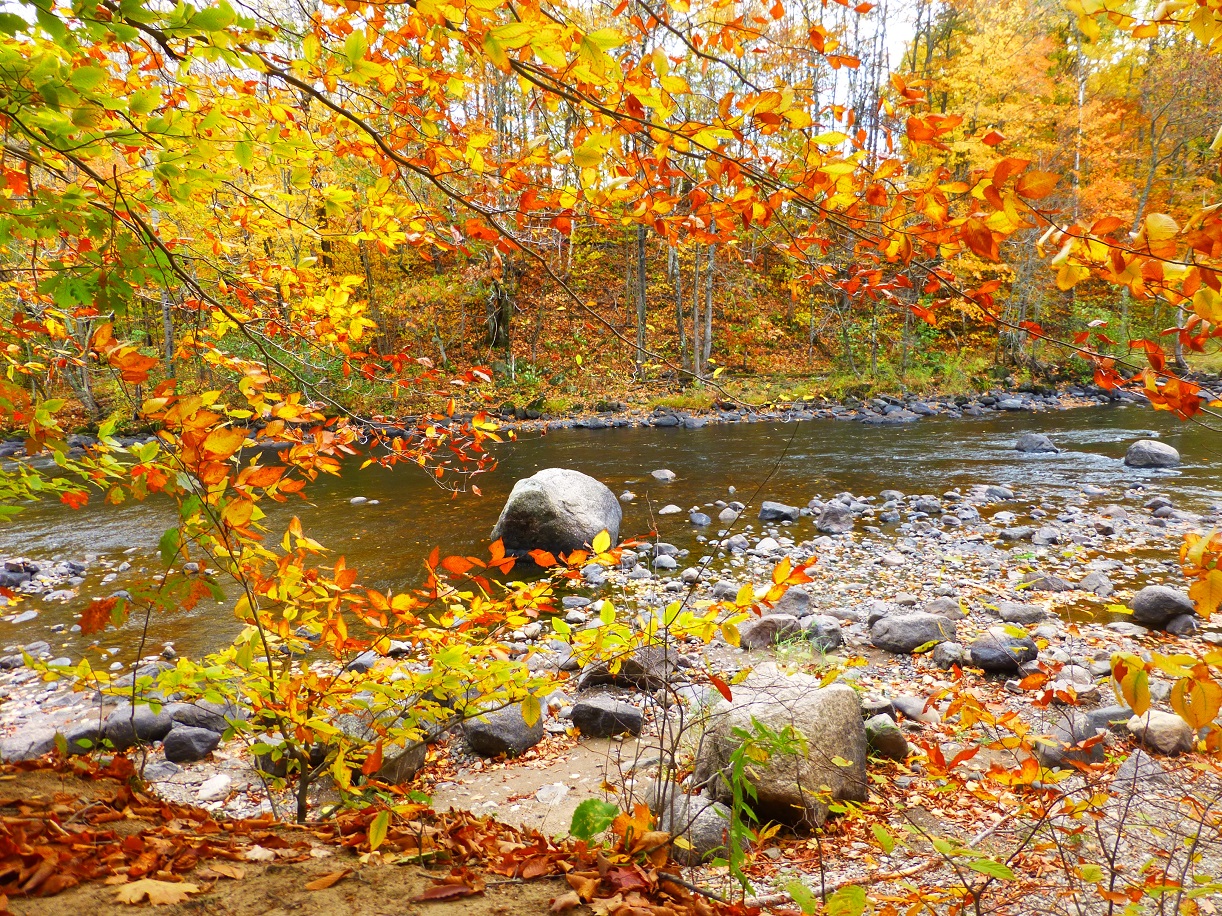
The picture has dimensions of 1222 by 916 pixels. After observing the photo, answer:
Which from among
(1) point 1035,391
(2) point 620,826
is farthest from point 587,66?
(1) point 1035,391

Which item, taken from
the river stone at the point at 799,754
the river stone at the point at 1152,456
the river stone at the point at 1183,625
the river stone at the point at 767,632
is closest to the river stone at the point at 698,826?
the river stone at the point at 799,754

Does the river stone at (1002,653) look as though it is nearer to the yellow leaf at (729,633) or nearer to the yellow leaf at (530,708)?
the yellow leaf at (729,633)

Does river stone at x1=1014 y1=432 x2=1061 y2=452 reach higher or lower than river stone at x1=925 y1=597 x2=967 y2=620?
higher

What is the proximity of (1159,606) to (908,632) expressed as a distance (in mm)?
1870

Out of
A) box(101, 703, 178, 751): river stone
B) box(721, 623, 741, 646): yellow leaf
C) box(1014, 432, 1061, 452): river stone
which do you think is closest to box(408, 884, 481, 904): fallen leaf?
box(721, 623, 741, 646): yellow leaf

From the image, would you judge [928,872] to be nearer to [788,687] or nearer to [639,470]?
[788,687]

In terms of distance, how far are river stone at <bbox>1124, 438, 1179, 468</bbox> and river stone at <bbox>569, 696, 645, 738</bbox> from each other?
9.71m

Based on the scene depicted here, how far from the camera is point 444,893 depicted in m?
1.50

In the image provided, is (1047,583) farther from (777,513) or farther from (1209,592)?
(1209,592)

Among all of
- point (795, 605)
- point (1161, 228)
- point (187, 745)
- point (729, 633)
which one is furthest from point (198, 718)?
point (1161, 228)

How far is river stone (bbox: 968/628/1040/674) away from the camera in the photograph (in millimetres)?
4164

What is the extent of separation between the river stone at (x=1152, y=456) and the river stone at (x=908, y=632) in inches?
283

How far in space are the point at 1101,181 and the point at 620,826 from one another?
22.2 metres

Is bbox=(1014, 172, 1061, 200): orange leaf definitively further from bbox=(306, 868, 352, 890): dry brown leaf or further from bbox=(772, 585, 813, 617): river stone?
bbox=(772, 585, 813, 617): river stone
